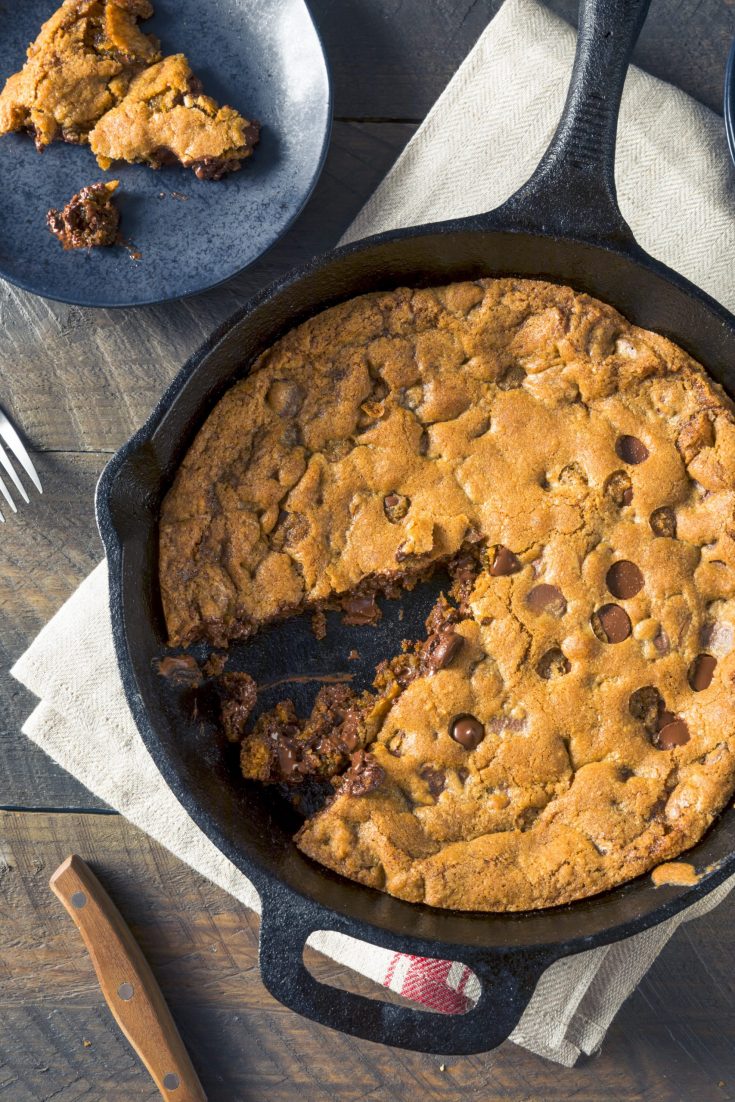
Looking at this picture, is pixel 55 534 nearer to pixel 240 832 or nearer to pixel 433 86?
pixel 240 832

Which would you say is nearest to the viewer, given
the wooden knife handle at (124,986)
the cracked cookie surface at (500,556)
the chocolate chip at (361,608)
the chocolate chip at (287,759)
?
the cracked cookie surface at (500,556)

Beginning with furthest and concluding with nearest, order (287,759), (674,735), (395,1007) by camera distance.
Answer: (287,759) → (674,735) → (395,1007)

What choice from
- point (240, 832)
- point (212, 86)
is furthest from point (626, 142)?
point (240, 832)

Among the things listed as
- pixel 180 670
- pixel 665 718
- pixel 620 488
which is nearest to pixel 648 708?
pixel 665 718

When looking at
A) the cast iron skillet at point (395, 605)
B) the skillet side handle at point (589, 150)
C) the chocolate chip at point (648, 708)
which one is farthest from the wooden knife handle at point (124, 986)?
the skillet side handle at point (589, 150)

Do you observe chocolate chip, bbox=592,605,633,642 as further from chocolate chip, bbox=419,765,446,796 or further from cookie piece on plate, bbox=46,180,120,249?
cookie piece on plate, bbox=46,180,120,249

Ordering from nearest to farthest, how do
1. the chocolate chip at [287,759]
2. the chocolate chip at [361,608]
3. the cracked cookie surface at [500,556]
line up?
the cracked cookie surface at [500,556] < the chocolate chip at [287,759] < the chocolate chip at [361,608]

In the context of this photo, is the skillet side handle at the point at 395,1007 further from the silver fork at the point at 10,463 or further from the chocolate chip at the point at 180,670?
the silver fork at the point at 10,463

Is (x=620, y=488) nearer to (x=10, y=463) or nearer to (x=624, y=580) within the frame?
(x=624, y=580)
